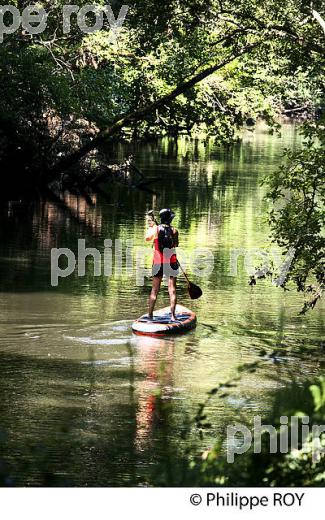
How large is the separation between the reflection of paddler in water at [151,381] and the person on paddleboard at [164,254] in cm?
87

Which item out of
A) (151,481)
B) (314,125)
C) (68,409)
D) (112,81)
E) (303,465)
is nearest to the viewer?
(303,465)

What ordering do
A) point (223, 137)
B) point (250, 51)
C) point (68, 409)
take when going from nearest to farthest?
point (68, 409) < point (250, 51) < point (223, 137)

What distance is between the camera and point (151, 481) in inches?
381

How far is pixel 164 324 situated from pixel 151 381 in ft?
9.65

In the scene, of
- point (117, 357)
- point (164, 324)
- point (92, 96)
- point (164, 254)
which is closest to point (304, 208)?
point (164, 254)

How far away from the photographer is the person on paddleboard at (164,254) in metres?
17.1

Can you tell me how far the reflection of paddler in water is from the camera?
39.5ft

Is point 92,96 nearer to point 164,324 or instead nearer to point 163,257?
point 163,257

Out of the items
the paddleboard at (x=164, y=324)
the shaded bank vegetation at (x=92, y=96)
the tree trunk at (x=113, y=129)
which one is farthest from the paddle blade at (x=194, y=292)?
the shaded bank vegetation at (x=92, y=96)

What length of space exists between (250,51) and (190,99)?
16.0m

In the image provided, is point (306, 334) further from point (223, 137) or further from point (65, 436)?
point (223, 137)

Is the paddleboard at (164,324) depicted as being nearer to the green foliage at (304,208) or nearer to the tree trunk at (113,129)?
the green foliage at (304,208)

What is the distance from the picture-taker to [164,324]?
55.4 feet

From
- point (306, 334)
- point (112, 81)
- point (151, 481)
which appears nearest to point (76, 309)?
point (306, 334)
